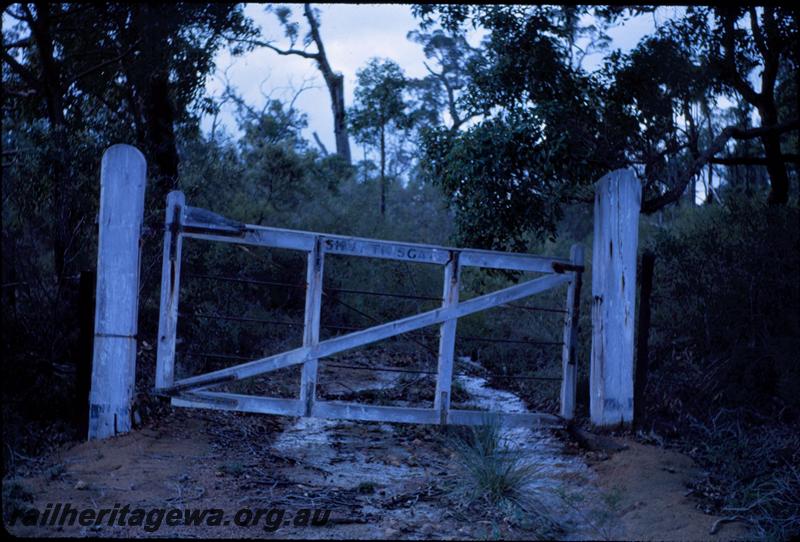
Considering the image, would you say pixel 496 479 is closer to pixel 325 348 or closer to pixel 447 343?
pixel 447 343

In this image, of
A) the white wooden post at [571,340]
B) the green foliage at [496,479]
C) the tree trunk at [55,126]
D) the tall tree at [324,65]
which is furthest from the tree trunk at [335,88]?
the green foliage at [496,479]

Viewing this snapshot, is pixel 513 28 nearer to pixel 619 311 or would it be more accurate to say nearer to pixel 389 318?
pixel 619 311

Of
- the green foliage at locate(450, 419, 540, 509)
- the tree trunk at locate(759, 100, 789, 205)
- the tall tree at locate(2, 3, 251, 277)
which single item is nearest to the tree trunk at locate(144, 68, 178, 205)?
the tall tree at locate(2, 3, 251, 277)

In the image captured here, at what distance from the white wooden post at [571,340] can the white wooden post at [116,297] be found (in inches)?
170

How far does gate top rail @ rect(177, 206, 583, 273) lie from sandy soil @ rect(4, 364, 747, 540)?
190 cm

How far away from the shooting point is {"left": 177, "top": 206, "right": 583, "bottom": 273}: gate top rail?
6992 millimetres

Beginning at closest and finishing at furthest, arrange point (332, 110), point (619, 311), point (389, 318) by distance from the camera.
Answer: point (619, 311), point (389, 318), point (332, 110)

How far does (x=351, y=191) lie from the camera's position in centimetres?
2286

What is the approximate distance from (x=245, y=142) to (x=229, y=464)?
51.4ft

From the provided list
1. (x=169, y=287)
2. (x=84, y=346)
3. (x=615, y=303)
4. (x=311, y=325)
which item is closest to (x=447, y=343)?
(x=311, y=325)

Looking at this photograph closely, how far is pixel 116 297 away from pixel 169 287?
0.47m

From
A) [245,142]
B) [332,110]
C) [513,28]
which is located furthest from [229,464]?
[332,110]

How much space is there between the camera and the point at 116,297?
22.4ft

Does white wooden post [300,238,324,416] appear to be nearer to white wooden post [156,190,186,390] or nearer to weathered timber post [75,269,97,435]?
white wooden post [156,190,186,390]
